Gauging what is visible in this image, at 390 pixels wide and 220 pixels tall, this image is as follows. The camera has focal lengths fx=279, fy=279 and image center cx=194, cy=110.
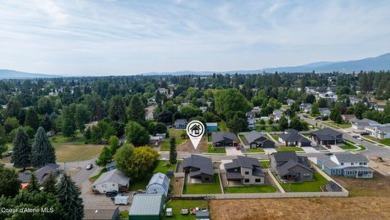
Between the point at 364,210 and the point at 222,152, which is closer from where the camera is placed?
the point at 364,210

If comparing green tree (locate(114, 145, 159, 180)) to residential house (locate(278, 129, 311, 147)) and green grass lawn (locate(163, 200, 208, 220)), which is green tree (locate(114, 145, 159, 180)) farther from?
residential house (locate(278, 129, 311, 147))

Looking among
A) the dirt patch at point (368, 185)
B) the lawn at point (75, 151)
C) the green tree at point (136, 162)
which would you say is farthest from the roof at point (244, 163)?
the lawn at point (75, 151)

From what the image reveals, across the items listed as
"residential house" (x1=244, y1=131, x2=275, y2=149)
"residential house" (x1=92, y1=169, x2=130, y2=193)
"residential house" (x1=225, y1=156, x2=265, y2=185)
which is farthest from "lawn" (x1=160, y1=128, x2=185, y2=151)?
"residential house" (x1=225, y1=156, x2=265, y2=185)

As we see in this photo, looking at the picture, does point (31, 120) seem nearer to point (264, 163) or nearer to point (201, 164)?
point (201, 164)

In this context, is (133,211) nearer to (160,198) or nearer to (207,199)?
(160,198)

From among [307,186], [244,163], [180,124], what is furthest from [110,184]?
[180,124]

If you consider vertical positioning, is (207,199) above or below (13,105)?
below

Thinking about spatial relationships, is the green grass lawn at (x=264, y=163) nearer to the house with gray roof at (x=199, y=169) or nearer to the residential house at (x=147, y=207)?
the house with gray roof at (x=199, y=169)

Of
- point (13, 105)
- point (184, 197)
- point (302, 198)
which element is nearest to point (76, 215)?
point (184, 197)
